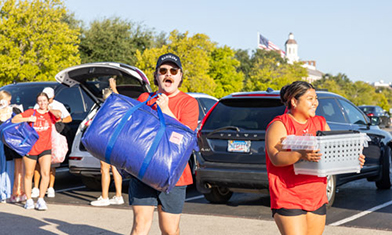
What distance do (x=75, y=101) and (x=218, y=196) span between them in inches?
144

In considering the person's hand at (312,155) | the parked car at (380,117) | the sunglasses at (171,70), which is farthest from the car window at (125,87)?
the person's hand at (312,155)

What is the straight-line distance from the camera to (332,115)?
28.1 ft

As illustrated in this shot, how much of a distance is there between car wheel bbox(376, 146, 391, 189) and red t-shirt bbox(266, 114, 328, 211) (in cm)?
660

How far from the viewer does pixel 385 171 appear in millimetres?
9938

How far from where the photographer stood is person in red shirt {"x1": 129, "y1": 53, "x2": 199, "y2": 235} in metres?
4.08

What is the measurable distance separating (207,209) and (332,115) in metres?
2.44

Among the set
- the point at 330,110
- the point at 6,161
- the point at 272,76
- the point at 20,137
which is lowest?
the point at 6,161

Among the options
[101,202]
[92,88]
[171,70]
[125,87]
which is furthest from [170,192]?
[92,88]

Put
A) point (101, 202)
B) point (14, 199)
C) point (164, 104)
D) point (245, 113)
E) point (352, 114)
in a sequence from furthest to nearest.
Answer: point (352, 114)
point (14, 199)
point (101, 202)
point (245, 113)
point (164, 104)

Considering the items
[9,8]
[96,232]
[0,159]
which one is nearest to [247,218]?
[96,232]

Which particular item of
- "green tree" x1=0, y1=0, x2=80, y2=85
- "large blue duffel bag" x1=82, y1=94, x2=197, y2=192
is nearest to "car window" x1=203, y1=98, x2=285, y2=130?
"large blue duffel bag" x1=82, y1=94, x2=197, y2=192

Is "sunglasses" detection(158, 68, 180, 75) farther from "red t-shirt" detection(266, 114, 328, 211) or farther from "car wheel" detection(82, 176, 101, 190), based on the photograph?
"car wheel" detection(82, 176, 101, 190)

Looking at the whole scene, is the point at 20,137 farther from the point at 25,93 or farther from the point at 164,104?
the point at 164,104

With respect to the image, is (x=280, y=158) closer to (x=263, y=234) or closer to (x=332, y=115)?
(x=263, y=234)
